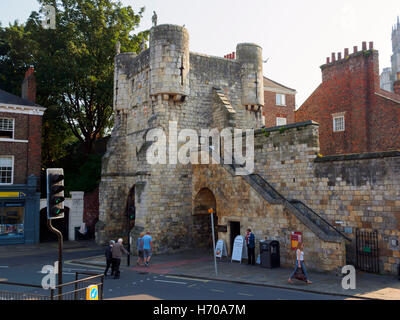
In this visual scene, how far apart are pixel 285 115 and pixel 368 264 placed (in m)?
26.4

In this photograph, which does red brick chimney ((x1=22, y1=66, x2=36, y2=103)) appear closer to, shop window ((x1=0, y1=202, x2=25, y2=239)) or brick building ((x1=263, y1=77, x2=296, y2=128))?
shop window ((x1=0, y1=202, x2=25, y2=239))

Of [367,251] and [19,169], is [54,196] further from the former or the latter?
[19,169]

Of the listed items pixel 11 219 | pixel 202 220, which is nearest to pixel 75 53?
pixel 11 219

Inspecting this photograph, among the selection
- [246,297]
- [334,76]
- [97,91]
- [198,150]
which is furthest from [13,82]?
[246,297]

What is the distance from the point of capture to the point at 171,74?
2155cm

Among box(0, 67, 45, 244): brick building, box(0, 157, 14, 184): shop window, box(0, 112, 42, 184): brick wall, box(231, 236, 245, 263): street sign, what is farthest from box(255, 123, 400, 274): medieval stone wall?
box(0, 157, 14, 184): shop window

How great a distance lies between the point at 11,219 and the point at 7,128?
20.5 feet

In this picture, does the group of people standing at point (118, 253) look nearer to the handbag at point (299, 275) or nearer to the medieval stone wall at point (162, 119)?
the medieval stone wall at point (162, 119)

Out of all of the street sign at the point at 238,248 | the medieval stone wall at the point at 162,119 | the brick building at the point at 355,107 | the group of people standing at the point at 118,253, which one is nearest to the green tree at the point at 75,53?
the medieval stone wall at the point at 162,119

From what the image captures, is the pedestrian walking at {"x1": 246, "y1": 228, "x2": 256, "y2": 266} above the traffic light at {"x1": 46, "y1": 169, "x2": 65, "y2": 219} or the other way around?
the other way around

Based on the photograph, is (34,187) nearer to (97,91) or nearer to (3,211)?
(3,211)

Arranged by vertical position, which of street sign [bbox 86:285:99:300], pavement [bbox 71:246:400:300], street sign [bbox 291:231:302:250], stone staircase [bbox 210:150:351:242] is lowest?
pavement [bbox 71:246:400:300]

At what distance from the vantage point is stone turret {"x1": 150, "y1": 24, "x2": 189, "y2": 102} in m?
21.5

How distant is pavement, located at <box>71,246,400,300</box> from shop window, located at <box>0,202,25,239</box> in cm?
870
